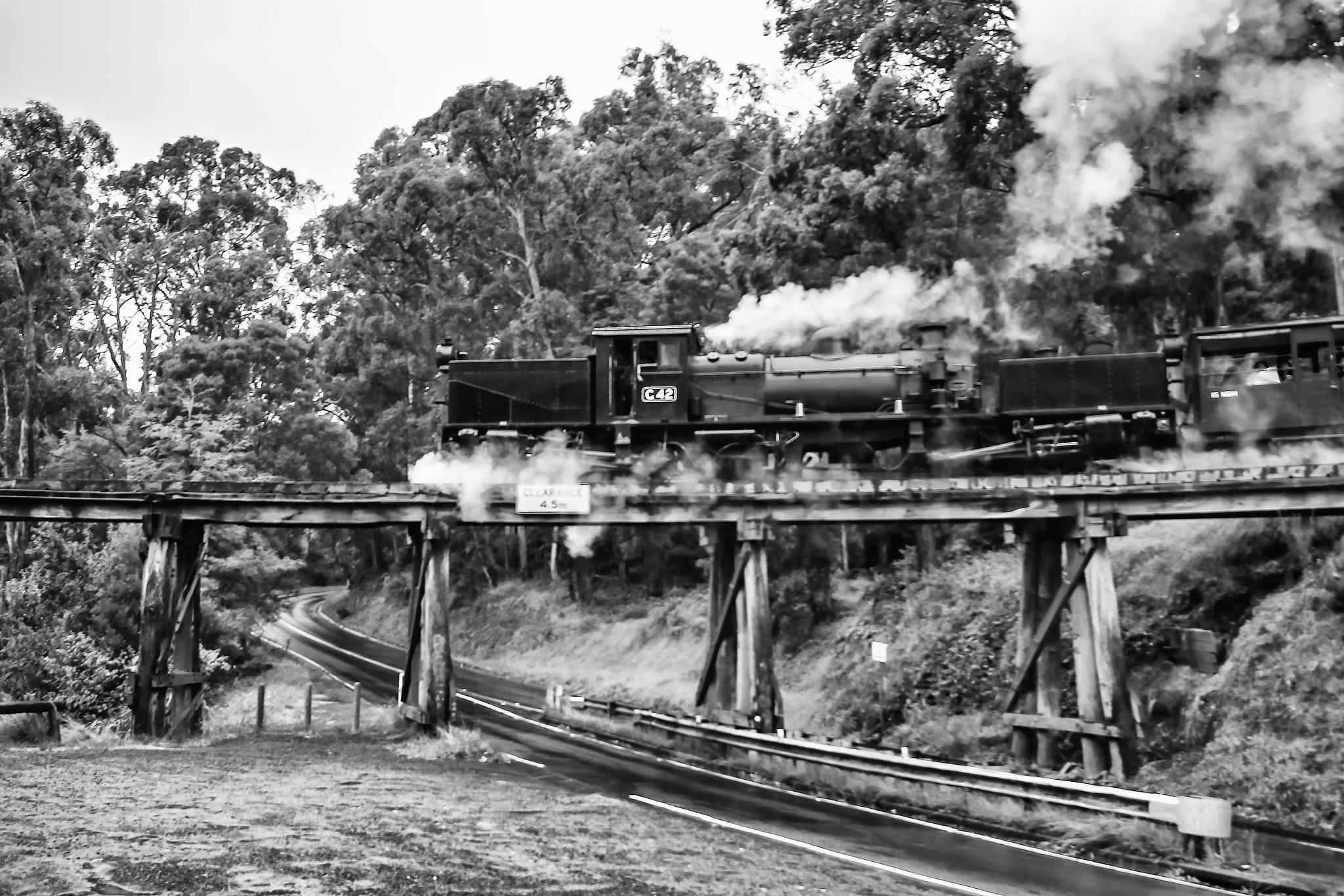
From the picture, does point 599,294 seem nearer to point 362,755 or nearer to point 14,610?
point 14,610

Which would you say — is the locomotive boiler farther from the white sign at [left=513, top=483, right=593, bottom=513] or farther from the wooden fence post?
the white sign at [left=513, top=483, right=593, bottom=513]

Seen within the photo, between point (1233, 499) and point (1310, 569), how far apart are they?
4045mm

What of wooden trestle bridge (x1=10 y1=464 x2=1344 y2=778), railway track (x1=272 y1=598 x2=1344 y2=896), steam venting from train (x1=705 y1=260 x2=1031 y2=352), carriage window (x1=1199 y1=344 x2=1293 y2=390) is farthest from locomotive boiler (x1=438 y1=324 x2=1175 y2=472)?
railway track (x1=272 y1=598 x2=1344 y2=896)

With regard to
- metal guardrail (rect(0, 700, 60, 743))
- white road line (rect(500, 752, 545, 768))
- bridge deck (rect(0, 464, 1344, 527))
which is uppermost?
bridge deck (rect(0, 464, 1344, 527))

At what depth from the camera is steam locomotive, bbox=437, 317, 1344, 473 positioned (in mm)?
21750

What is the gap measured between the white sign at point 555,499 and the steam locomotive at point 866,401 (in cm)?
286

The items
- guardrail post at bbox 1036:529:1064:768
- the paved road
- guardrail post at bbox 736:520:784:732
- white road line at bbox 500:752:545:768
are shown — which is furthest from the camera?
guardrail post at bbox 736:520:784:732

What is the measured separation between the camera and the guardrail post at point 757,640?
20281 millimetres

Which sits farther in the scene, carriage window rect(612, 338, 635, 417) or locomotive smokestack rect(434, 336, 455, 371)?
locomotive smokestack rect(434, 336, 455, 371)

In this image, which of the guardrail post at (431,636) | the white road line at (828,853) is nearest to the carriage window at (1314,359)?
the white road line at (828,853)

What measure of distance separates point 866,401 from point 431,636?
973 centimetres

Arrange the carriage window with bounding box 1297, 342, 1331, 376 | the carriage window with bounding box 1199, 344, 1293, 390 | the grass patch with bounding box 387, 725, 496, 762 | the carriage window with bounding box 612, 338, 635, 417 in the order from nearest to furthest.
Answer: the grass patch with bounding box 387, 725, 496, 762 < the carriage window with bounding box 1297, 342, 1331, 376 < the carriage window with bounding box 1199, 344, 1293, 390 < the carriage window with bounding box 612, 338, 635, 417

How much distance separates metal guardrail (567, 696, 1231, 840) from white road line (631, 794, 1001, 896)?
3101 millimetres

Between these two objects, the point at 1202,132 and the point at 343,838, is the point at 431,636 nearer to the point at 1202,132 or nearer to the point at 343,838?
the point at 343,838
